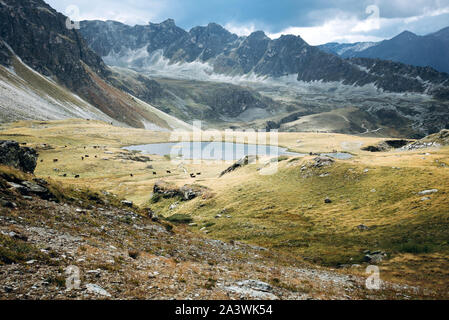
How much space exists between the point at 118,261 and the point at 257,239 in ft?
79.1

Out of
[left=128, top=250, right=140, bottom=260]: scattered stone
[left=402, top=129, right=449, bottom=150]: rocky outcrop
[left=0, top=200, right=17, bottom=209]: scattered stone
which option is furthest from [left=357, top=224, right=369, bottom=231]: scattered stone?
[left=402, top=129, right=449, bottom=150]: rocky outcrop

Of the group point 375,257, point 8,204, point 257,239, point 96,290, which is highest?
point 8,204

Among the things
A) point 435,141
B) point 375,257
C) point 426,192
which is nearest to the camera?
point 375,257

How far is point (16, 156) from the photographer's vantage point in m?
47.4

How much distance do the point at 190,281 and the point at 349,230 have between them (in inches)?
1106

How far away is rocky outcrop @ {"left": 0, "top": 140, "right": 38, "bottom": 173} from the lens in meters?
42.9

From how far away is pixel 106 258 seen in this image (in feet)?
63.7

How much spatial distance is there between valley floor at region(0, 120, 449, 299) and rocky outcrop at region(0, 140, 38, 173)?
16777mm

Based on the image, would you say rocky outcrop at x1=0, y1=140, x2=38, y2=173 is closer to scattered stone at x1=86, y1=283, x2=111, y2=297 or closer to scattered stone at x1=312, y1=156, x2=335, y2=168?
scattered stone at x1=86, y1=283, x2=111, y2=297

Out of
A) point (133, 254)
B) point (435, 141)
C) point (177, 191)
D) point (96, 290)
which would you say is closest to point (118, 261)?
point (133, 254)

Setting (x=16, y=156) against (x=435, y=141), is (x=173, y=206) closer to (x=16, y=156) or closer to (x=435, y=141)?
(x=16, y=156)

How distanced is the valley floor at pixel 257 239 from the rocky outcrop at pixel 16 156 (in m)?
16.8

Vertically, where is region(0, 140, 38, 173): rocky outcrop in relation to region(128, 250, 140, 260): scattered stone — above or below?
above
